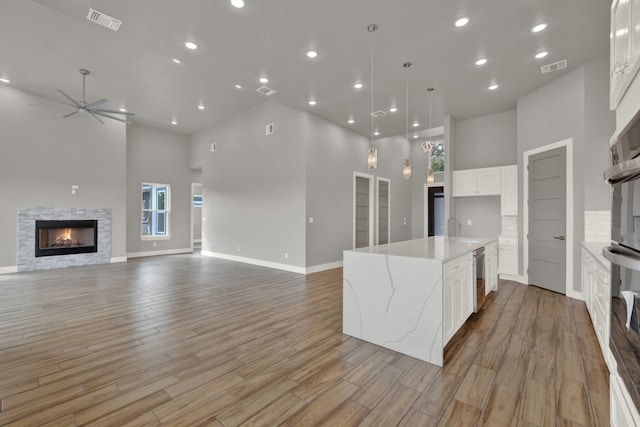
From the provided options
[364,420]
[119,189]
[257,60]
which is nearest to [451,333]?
[364,420]

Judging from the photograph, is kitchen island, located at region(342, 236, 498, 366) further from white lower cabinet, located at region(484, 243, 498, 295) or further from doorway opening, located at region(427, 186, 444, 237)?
doorway opening, located at region(427, 186, 444, 237)

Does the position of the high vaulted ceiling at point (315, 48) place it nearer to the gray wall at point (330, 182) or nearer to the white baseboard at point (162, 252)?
the gray wall at point (330, 182)

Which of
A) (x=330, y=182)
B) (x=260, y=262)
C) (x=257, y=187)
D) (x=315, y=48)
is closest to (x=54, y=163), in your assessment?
(x=257, y=187)

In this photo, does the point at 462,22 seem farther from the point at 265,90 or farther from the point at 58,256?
the point at 58,256

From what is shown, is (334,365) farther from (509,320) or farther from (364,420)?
(509,320)

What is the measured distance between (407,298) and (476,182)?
177 inches

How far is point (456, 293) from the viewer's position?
2.73m

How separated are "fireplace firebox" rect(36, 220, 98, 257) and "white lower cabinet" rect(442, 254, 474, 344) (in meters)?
8.36

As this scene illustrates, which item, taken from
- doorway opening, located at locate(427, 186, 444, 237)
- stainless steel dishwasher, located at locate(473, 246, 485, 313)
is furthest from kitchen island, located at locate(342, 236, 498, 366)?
doorway opening, located at locate(427, 186, 444, 237)

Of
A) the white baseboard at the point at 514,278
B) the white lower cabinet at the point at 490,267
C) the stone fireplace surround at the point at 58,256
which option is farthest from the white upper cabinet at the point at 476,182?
the stone fireplace surround at the point at 58,256

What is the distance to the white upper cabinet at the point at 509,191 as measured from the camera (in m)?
5.43

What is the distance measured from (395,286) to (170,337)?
233cm

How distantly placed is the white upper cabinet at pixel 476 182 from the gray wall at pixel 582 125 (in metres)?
1.15

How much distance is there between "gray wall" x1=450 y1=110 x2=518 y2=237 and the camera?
5938mm
